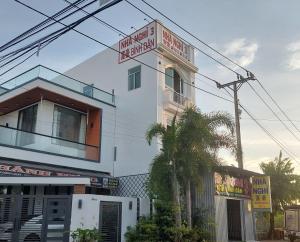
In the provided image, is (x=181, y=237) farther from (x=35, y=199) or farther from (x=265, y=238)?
(x=265, y=238)

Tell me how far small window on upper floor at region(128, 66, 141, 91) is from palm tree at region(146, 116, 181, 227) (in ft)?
23.9

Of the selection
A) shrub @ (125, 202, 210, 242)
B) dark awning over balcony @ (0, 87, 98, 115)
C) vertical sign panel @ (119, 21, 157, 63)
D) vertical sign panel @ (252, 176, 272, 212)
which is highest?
vertical sign panel @ (119, 21, 157, 63)

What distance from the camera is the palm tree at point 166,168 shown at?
15.6m

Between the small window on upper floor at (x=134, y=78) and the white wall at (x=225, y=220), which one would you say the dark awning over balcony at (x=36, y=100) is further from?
the white wall at (x=225, y=220)

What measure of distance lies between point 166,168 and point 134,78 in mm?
9016

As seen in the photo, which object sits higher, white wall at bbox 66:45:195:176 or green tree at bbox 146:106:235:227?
white wall at bbox 66:45:195:176

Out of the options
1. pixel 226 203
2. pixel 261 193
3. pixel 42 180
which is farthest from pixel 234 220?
pixel 42 180

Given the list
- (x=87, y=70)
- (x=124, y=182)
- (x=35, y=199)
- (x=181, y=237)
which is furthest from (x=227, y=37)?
(x=87, y=70)

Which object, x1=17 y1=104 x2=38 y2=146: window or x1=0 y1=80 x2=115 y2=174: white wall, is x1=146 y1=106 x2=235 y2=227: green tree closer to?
x1=0 y1=80 x2=115 y2=174: white wall

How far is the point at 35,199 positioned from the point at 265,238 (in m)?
16.1

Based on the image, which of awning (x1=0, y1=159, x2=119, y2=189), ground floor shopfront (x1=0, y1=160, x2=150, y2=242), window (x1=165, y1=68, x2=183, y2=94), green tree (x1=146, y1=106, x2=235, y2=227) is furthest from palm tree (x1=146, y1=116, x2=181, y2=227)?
window (x1=165, y1=68, x2=183, y2=94)

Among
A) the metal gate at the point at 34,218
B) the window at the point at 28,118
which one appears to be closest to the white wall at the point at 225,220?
the metal gate at the point at 34,218

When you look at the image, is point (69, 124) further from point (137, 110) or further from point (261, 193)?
point (261, 193)

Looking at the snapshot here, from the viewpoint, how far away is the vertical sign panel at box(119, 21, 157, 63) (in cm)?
2248
